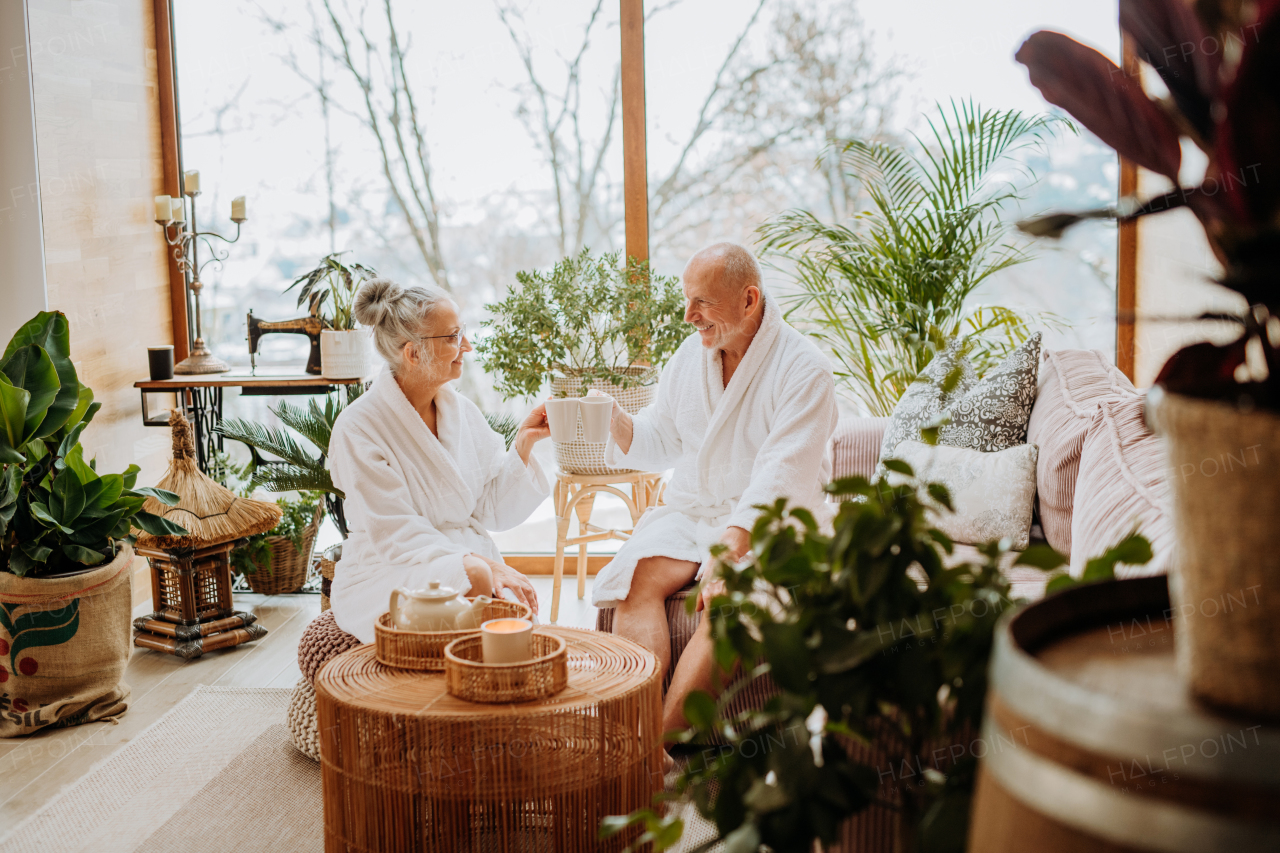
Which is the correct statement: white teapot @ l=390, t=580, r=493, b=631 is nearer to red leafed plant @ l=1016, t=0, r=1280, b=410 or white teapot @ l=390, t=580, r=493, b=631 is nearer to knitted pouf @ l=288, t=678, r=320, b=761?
knitted pouf @ l=288, t=678, r=320, b=761

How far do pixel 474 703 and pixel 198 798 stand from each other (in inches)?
42.5

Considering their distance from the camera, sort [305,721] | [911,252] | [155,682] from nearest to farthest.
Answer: [305,721]
[155,682]
[911,252]

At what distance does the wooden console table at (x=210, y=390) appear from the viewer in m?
3.80

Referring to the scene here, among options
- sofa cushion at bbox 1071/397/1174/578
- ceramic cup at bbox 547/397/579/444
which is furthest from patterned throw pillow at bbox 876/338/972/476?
ceramic cup at bbox 547/397/579/444

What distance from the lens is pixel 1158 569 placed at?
4.45ft

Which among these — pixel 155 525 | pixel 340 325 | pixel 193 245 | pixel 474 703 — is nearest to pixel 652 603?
pixel 474 703

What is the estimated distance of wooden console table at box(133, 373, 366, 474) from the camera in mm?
3804

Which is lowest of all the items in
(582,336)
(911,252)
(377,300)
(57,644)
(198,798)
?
(198,798)

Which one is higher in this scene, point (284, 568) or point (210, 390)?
point (210, 390)

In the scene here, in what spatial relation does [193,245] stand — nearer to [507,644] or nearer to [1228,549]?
[507,644]

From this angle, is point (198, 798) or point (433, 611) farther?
point (198, 798)

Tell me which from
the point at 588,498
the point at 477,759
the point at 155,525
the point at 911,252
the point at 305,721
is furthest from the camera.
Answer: the point at 588,498

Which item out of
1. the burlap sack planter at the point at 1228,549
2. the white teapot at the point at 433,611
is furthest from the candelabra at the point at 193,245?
the burlap sack planter at the point at 1228,549

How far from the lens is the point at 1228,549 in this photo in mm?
596
